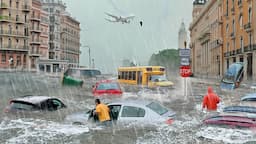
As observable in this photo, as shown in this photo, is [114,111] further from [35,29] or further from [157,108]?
[35,29]

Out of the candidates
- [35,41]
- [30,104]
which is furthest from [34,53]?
[30,104]

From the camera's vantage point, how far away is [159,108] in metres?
11.8

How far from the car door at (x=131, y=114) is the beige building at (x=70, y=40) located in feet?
355

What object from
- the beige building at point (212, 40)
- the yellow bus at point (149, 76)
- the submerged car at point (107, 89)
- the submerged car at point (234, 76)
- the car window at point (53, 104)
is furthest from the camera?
the beige building at point (212, 40)

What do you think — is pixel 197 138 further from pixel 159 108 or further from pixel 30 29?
pixel 30 29

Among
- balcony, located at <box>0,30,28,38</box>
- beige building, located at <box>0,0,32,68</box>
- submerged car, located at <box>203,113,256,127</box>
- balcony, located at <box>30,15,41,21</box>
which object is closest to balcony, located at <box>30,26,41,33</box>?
balcony, located at <box>30,15,41,21</box>

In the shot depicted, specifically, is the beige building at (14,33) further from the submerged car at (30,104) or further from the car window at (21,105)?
the car window at (21,105)

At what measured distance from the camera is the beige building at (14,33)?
84.9 meters

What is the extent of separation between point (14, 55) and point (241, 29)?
53.3m

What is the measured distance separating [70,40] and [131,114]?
4687 inches

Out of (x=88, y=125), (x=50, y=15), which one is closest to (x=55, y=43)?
(x=50, y=15)

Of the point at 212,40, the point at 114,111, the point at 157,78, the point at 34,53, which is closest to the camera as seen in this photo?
the point at 114,111

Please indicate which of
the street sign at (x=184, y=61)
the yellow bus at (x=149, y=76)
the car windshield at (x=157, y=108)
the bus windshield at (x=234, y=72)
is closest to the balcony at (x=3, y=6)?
the yellow bus at (x=149, y=76)

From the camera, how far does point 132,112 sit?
443 inches
